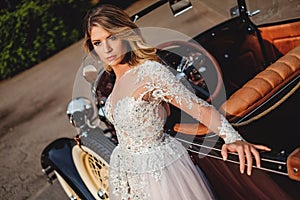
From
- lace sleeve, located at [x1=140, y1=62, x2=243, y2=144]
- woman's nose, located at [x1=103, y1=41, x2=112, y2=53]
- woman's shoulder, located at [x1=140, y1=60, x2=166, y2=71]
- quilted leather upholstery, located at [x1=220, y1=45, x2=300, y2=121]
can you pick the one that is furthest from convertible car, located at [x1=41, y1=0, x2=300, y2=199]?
woman's nose, located at [x1=103, y1=41, x2=112, y2=53]

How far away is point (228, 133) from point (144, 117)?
1.13ft

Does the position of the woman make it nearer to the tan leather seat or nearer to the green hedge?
the tan leather seat

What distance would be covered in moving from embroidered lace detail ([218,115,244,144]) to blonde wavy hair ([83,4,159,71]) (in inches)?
15.7

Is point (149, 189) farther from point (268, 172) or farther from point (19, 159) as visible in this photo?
point (19, 159)

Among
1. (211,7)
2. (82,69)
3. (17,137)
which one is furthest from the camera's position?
(17,137)

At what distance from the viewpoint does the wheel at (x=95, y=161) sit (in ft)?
9.19

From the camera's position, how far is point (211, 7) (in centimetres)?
302

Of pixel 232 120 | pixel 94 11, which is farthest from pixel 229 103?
pixel 94 11

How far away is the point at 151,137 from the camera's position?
6.95 feet

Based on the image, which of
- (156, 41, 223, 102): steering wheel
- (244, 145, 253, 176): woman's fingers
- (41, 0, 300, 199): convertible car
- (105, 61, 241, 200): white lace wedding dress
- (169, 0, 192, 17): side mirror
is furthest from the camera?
(169, 0, 192, 17): side mirror

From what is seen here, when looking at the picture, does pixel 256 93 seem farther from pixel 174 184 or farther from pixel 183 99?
pixel 174 184

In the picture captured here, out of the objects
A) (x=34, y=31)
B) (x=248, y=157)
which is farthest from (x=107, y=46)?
(x=34, y=31)

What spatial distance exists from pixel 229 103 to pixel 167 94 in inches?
12.3

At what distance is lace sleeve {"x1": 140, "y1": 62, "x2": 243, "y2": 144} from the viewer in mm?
1917
